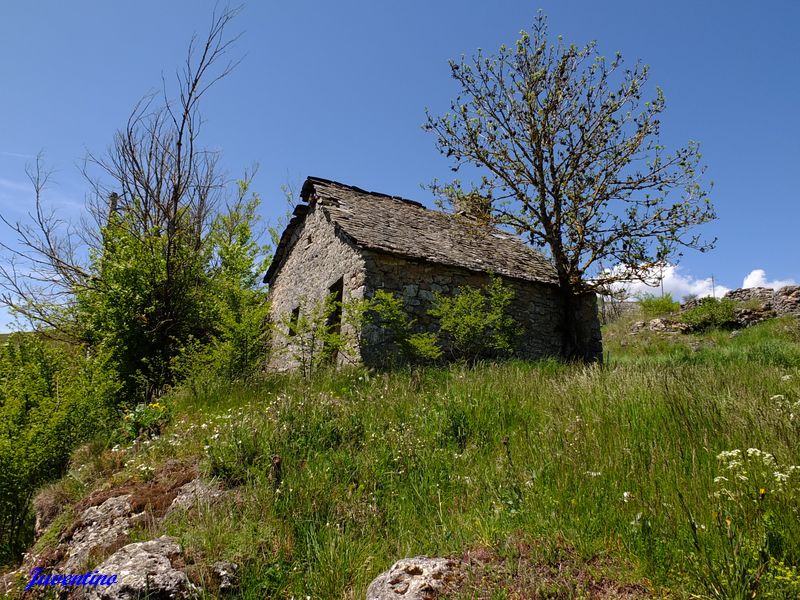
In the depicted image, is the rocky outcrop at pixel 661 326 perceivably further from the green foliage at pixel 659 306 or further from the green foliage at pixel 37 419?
the green foliage at pixel 37 419

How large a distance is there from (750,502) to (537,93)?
10.6 meters

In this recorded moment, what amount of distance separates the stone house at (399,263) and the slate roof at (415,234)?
4 centimetres

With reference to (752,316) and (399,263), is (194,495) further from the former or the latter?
(752,316)

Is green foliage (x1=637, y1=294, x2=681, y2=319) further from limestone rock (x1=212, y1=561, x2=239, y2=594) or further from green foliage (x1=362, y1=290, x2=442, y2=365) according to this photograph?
limestone rock (x1=212, y1=561, x2=239, y2=594)

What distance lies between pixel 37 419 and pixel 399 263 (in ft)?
22.1

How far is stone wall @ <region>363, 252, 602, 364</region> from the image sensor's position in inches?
388

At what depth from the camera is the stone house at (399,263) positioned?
998 centimetres

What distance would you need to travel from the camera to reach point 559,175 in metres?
11.3

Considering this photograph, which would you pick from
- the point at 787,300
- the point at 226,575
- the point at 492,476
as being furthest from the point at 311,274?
the point at 787,300

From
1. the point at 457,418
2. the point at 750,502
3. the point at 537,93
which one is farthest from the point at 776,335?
the point at 750,502

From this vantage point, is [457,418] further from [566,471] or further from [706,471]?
[706,471]

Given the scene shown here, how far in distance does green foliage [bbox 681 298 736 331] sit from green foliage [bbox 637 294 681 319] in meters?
2.94

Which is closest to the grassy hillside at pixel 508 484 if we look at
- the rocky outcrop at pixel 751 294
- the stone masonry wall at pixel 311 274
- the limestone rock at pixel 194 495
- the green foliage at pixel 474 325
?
the limestone rock at pixel 194 495

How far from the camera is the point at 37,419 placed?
6113 mm
